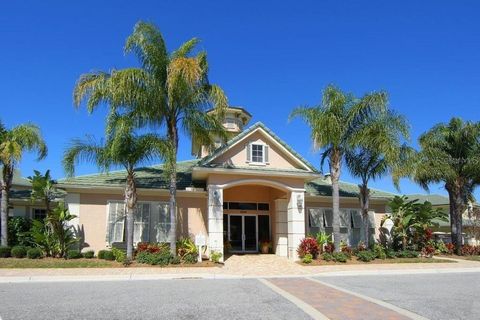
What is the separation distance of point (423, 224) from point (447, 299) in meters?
14.1

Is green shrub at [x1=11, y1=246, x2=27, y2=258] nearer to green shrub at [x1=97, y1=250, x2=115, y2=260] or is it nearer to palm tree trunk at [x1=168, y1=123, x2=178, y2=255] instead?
green shrub at [x1=97, y1=250, x2=115, y2=260]

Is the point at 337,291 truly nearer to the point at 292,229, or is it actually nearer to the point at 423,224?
the point at 292,229

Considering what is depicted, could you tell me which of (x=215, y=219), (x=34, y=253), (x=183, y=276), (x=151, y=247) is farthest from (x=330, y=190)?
→ (x=34, y=253)

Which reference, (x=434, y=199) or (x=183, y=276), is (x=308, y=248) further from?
(x=434, y=199)

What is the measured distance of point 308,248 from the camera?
21047 mm

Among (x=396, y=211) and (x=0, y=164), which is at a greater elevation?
(x=0, y=164)

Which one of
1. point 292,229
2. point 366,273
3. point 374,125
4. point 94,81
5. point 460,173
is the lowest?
point 366,273

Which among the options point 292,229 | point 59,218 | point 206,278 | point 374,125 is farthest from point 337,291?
point 59,218

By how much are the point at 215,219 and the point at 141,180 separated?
475cm

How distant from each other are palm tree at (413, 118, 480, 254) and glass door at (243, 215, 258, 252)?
9132 mm

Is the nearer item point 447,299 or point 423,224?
point 447,299

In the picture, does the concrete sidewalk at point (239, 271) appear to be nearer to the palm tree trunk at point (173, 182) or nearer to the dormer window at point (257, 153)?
the palm tree trunk at point (173, 182)

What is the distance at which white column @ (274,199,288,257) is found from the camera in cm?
2302

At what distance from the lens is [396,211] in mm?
24312
